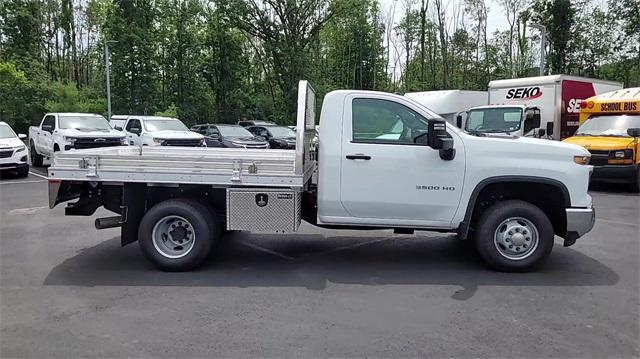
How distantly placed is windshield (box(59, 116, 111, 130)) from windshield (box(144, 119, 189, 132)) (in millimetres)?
1541

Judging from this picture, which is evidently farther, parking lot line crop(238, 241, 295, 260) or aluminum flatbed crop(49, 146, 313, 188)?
parking lot line crop(238, 241, 295, 260)

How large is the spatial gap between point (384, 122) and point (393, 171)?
0.59 meters

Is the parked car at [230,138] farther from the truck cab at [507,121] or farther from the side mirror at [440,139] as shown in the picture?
the side mirror at [440,139]

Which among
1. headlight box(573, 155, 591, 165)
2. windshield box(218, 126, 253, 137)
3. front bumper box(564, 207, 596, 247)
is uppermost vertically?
windshield box(218, 126, 253, 137)

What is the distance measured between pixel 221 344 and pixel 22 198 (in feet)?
32.3

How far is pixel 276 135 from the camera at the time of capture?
75.3 feet

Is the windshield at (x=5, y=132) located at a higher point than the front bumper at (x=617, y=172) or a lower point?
higher

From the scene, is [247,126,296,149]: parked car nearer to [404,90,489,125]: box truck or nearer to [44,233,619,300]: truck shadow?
[404,90,489,125]: box truck

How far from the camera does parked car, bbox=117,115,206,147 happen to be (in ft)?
59.3

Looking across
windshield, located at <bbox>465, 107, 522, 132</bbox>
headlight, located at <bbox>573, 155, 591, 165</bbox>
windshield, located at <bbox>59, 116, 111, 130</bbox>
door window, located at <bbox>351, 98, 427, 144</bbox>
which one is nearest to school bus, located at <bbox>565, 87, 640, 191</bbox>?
windshield, located at <bbox>465, 107, 522, 132</bbox>

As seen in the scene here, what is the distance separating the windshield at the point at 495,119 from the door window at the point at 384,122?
1104 cm

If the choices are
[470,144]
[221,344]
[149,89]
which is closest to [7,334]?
[221,344]

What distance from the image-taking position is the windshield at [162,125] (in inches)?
758

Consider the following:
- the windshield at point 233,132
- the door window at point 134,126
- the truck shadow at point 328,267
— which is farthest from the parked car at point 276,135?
the truck shadow at point 328,267
